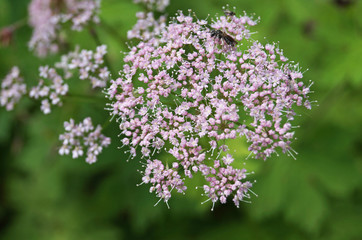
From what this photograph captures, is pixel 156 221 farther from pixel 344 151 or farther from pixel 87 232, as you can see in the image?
pixel 344 151

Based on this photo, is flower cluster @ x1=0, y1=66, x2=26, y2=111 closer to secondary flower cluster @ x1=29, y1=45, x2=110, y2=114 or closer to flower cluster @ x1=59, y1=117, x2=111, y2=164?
secondary flower cluster @ x1=29, y1=45, x2=110, y2=114

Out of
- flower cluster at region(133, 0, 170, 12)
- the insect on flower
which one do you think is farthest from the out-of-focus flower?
the insect on flower

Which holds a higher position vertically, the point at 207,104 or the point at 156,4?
the point at 156,4

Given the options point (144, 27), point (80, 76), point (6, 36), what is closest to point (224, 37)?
point (144, 27)

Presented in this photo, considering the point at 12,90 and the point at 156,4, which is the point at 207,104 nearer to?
the point at 156,4

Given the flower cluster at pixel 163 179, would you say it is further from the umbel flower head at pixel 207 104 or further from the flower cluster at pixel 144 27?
the flower cluster at pixel 144 27

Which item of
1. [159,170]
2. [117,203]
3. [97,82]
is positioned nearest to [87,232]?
[117,203]

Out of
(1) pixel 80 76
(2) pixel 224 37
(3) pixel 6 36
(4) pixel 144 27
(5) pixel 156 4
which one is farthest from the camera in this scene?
(3) pixel 6 36
